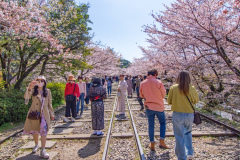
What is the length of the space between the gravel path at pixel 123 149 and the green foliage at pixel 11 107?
4.60 meters

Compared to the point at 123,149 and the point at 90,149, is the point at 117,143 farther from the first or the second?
the point at 90,149

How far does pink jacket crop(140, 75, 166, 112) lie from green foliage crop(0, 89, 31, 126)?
571 cm

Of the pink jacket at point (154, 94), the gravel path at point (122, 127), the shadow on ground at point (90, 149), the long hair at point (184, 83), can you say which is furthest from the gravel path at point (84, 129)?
the long hair at point (184, 83)

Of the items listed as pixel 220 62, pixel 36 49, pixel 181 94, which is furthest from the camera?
pixel 36 49

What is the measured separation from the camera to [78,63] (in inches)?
467

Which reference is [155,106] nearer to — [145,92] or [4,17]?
[145,92]

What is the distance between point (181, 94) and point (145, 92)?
1123 mm

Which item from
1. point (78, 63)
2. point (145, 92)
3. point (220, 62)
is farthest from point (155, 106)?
point (78, 63)

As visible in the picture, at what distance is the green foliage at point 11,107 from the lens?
6.96 m

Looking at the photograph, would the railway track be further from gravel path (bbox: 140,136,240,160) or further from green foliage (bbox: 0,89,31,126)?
green foliage (bbox: 0,89,31,126)

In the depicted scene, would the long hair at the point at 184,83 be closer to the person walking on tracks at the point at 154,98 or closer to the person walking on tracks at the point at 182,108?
the person walking on tracks at the point at 182,108

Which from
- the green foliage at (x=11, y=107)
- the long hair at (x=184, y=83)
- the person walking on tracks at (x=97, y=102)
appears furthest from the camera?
the green foliage at (x=11, y=107)

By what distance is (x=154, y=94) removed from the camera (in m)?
4.36

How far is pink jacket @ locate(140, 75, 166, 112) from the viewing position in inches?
170
